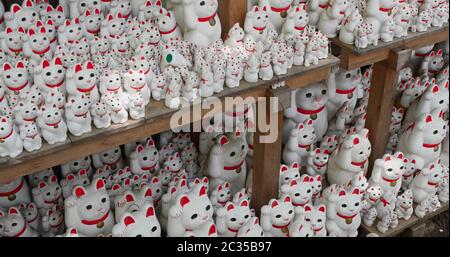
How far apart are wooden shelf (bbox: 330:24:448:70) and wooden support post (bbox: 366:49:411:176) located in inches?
1.8

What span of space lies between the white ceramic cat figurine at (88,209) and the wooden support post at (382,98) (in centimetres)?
147

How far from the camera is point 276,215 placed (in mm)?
2463

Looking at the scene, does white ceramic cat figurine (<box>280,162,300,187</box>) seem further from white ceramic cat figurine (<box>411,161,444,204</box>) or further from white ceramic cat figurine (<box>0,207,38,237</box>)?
white ceramic cat figurine (<box>0,207,38,237</box>)

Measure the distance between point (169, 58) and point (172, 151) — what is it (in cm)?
81

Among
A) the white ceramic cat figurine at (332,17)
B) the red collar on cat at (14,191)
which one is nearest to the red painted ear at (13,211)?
the red collar on cat at (14,191)

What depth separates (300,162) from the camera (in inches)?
115

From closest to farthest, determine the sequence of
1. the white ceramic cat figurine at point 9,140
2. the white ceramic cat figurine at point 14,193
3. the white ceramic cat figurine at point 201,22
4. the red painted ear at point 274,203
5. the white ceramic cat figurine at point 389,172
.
→ the white ceramic cat figurine at point 9,140 → the white ceramic cat figurine at point 201,22 → the white ceramic cat figurine at point 14,193 → the red painted ear at point 274,203 → the white ceramic cat figurine at point 389,172

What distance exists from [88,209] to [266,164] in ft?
2.71

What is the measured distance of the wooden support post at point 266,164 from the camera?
7.43 feet

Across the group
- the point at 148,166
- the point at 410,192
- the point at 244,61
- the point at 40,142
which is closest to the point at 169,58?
the point at 244,61

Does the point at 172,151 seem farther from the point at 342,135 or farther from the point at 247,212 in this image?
the point at 342,135

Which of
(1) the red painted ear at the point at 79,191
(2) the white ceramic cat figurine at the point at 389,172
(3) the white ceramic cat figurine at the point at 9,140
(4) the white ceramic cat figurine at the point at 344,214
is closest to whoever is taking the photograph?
(3) the white ceramic cat figurine at the point at 9,140

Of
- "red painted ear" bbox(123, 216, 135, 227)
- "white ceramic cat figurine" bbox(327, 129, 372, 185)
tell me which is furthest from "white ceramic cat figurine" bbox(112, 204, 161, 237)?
"white ceramic cat figurine" bbox(327, 129, 372, 185)

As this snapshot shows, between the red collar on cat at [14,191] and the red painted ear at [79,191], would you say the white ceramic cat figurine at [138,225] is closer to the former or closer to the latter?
the red painted ear at [79,191]
